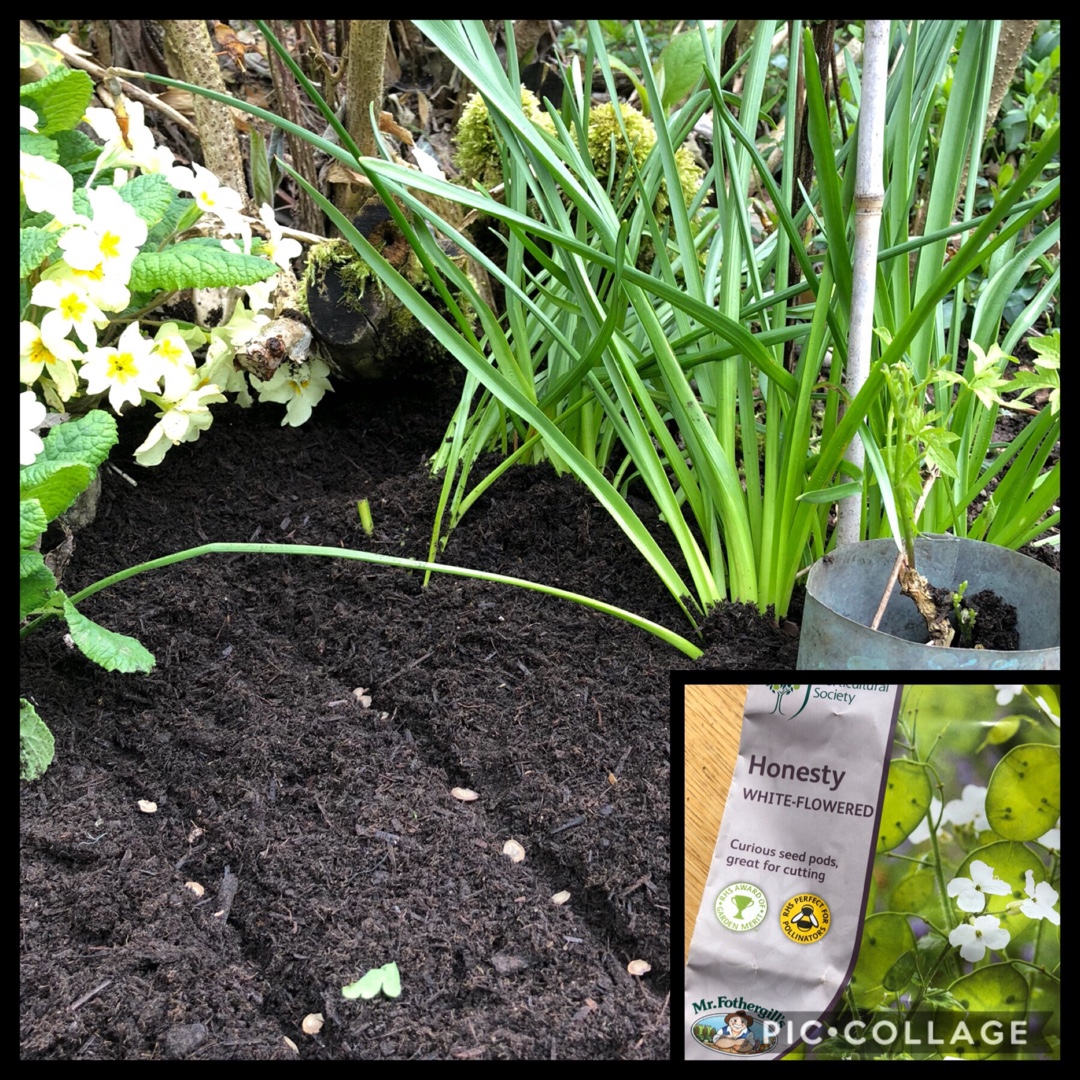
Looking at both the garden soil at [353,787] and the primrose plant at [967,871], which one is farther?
the garden soil at [353,787]

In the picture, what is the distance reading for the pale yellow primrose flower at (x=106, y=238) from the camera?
1.11 meters

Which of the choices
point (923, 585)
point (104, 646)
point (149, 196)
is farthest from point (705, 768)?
point (149, 196)

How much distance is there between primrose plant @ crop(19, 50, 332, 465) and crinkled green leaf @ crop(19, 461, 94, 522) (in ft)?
0.54

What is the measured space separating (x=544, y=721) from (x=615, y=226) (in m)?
0.63

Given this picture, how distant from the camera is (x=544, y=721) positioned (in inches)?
48.8

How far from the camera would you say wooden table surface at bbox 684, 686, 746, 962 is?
2.53 ft

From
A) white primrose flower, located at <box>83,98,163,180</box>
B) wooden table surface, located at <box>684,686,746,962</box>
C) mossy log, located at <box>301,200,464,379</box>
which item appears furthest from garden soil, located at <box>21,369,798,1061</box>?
white primrose flower, located at <box>83,98,163,180</box>

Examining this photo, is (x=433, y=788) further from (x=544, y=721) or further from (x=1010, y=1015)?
(x=1010, y=1015)

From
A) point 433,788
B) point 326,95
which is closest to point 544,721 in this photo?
point 433,788

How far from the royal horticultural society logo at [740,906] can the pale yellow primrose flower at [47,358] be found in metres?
0.96

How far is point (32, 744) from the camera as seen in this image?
3.70ft

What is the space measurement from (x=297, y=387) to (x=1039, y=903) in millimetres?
1384

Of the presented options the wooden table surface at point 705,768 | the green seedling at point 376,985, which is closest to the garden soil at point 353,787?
the green seedling at point 376,985

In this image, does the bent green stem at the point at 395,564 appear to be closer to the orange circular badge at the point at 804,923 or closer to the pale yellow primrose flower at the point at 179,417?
the pale yellow primrose flower at the point at 179,417
